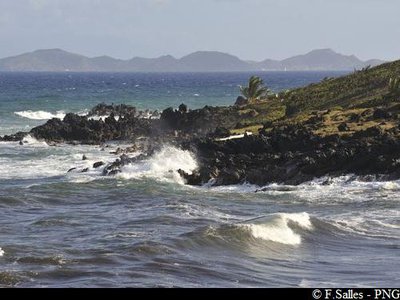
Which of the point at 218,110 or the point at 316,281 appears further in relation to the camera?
the point at 218,110

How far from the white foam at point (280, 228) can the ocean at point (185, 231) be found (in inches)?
1.4

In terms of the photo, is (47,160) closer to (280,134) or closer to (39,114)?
(280,134)

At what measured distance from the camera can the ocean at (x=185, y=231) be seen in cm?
1908

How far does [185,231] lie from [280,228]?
2.95 metres

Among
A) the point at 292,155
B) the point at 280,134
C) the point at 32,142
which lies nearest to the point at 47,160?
the point at 32,142

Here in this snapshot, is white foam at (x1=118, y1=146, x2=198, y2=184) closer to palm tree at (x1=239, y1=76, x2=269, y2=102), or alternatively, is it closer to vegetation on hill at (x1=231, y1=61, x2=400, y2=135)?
vegetation on hill at (x1=231, y1=61, x2=400, y2=135)

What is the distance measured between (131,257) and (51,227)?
18.8ft

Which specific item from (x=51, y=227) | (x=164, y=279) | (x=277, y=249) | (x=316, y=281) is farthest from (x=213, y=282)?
(x=51, y=227)

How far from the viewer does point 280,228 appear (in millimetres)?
25188

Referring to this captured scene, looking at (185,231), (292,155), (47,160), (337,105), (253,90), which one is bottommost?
(47,160)

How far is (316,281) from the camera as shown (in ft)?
60.7

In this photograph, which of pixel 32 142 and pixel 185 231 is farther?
pixel 32 142

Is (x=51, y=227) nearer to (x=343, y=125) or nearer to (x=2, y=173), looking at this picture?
(x=2, y=173)

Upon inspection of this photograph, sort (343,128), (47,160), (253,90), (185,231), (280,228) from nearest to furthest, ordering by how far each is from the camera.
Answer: (185,231) < (280,228) < (343,128) < (47,160) < (253,90)
